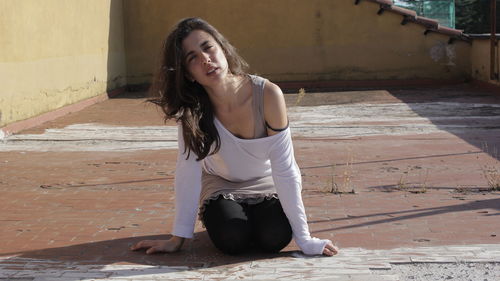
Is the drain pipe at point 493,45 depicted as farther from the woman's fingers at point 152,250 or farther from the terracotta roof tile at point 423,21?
the woman's fingers at point 152,250

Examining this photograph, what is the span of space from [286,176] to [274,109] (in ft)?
1.26

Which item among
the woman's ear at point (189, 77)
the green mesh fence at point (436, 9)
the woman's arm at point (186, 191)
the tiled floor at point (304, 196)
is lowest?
the tiled floor at point (304, 196)

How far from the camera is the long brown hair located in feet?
15.5

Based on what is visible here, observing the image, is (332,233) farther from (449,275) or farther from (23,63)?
(23,63)

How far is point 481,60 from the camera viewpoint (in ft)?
59.8

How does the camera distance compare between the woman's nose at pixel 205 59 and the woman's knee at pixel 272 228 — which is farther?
the woman's knee at pixel 272 228

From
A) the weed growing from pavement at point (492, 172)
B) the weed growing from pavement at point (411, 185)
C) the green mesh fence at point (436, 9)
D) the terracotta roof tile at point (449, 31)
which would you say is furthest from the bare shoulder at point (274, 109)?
the green mesh fence at point (436, 9)

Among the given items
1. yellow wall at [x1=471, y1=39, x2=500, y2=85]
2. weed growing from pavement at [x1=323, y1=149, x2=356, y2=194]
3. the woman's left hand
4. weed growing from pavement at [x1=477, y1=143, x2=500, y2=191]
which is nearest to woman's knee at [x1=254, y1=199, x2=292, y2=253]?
the woman's left hand

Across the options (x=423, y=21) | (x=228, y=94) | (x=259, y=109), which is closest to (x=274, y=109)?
(x=259, y=109)

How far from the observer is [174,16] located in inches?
782

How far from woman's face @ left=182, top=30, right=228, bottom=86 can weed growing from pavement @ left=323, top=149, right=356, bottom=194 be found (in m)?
2.58

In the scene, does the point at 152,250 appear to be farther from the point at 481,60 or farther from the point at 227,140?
the point at 481,60

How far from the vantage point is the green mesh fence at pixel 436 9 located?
21.8 metres

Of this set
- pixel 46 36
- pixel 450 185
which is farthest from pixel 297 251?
pixel 46 36
